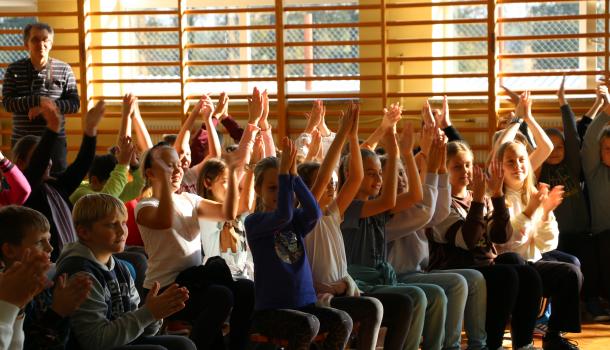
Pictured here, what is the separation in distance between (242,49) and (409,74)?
1.71 meters

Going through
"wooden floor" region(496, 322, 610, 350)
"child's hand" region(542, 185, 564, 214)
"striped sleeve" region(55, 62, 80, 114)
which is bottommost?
"wooden floor" region(496, 322, 610, 350)

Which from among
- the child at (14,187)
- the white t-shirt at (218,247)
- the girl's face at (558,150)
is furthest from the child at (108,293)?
the girl's face at (558,150)

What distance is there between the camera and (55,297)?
9.79 ft

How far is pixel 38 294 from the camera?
3.09 meters

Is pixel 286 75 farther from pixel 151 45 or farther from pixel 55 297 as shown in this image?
pixel 55 297

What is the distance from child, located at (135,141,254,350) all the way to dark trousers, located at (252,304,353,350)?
0.80ft

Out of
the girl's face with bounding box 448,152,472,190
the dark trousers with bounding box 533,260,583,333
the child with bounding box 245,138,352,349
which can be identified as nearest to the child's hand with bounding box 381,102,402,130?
the girl's face with bounding box 448,152,472,190

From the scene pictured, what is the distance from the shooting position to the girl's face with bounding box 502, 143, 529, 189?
5.59 metres

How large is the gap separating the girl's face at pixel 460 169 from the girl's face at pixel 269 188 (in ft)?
4.81

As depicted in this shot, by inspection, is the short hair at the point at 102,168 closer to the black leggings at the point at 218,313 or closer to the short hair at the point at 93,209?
the black leggings at the point at 218,313

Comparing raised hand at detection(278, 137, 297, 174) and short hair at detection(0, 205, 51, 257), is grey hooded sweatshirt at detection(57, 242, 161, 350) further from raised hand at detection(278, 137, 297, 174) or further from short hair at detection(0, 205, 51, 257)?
raised hand at detection(278, 137, 297, 174)

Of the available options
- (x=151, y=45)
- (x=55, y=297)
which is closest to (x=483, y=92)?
(x=151, y=45)

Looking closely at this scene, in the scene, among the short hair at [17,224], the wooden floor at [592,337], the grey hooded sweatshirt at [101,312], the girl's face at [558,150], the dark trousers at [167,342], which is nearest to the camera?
the short hair at [17,224]

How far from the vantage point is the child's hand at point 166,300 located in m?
3.21
